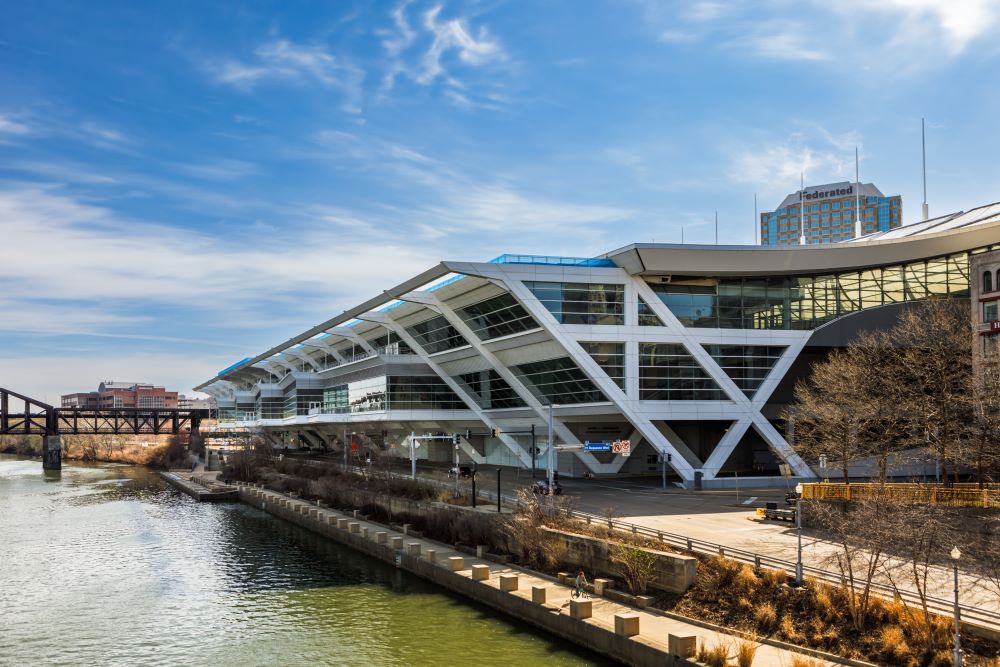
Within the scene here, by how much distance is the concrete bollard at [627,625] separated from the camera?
25.3 m

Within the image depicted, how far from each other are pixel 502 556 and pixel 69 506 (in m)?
54.4

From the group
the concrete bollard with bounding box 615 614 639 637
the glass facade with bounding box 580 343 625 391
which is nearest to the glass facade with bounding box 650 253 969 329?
the glass facade with bounding box 580 343 625 391

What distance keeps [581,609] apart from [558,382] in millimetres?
34289

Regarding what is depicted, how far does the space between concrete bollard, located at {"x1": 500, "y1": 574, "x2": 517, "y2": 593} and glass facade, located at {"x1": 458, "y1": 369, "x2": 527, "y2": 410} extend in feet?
123

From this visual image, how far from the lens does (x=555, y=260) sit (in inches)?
2302

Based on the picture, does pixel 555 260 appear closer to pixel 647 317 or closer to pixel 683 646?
pixel 647 317

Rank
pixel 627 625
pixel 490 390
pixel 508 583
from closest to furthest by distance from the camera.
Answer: pixel 627 625 → pixel 508 583 → pixel 490 390

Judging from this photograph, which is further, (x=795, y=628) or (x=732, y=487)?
(x=732, y=487)

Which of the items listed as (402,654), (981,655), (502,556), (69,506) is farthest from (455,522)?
(69,506)

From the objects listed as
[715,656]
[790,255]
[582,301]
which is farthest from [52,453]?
[715,656]

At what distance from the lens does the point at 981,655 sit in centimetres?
2088

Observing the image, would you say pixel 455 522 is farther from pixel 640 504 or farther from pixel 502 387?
pixel 502 387

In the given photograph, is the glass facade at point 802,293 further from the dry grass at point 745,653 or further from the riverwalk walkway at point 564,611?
the dry grass at point 745,653

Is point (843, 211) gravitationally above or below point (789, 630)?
above
